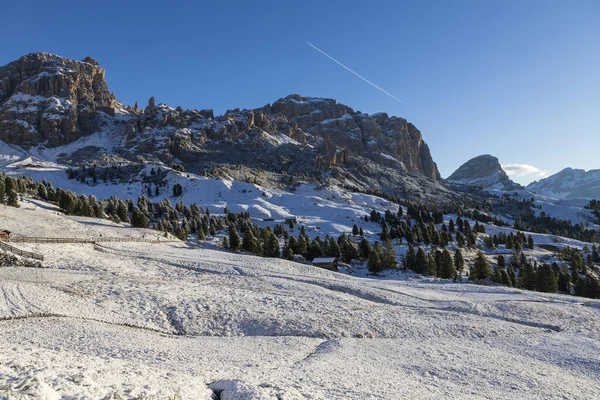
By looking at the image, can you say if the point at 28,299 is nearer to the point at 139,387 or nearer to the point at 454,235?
the point at 139,387

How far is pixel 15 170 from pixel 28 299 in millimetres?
227539

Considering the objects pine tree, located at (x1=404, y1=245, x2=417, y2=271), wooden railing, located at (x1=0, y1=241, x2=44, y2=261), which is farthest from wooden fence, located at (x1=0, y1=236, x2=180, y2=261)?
pine tree, located at (x1=404, y1=245, x2=417, y2=271)

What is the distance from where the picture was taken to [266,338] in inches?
878

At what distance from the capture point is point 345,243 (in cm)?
8300

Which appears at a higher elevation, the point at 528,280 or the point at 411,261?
the point at 411,261

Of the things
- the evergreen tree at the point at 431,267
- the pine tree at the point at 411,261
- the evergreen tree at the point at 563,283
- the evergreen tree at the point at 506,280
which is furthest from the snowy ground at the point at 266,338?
the evergreen tree at the point at 563,283

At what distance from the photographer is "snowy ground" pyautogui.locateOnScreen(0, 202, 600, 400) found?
41.1ft

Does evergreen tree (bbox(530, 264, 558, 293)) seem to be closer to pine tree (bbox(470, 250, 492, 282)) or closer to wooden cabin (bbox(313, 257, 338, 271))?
pine tree (bbox(470, 250, 492, 282))

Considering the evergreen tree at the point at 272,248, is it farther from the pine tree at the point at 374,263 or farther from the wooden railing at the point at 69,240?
the wooden railing at the point at 69,240

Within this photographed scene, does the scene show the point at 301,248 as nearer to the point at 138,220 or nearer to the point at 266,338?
the point at 138,220

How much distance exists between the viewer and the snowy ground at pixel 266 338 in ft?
41.1

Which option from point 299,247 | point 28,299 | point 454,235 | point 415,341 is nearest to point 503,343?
point 415,341

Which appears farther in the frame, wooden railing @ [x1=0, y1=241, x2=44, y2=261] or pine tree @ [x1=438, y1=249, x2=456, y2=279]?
pine tree @ [x1=438, y1=249, x2=456, y2=279]

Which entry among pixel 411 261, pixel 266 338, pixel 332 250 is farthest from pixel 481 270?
pixel 266 338
